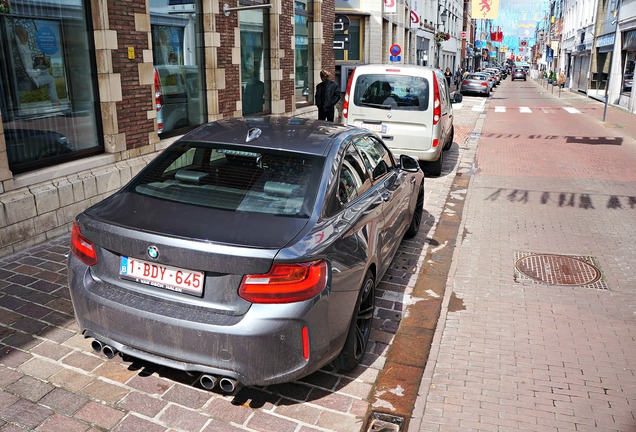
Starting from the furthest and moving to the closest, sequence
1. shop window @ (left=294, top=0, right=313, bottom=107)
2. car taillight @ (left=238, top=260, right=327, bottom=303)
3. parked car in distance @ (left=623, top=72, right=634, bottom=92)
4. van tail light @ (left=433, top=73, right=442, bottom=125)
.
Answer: parked car in distance @ (left=623, top=72, right=634, bottom=92) < shop window @ (left=294, top=0, right=313, bottom=107) < van tail light @ (left=433, top=73, right=442, bottom=125) < car taillight @ (left=238, top=260, right=327, bottom=303)

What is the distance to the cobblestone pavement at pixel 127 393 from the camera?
11.1 ft

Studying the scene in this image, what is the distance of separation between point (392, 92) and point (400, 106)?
311mm

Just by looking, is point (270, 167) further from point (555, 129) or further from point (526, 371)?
point (555, 129)

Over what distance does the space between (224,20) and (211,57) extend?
846 mm

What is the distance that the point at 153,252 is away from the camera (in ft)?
10.6

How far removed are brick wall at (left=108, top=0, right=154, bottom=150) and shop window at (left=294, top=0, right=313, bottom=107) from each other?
6762mm

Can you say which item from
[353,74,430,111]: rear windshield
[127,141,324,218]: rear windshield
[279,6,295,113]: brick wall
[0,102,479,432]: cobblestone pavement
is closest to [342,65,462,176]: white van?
[353,74,430,111]: rear windshield

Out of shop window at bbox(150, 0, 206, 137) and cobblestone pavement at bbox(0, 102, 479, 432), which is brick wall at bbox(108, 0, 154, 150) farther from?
cobblestone pavement at bbox(0, 102, 479, 432)

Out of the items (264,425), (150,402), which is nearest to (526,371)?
(264,425)

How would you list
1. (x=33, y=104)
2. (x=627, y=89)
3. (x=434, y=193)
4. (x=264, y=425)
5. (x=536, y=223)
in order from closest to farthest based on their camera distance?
(x=264, y=425), (x=33, y=104), (x=536, y=223), (x=434, y=193), (x=627, y=89)

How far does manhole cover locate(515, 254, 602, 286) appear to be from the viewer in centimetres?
605

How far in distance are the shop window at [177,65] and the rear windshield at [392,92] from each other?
9.80ft

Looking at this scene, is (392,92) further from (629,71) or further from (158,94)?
(629,71)

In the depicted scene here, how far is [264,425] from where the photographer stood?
11.2 feet
